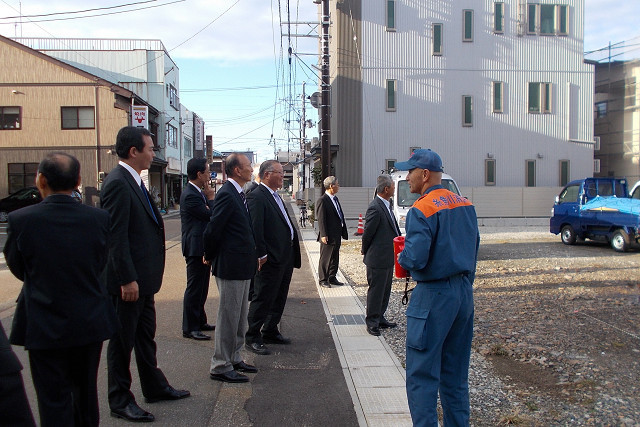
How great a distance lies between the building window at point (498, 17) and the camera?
26281 mm

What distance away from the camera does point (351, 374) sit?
517 centimetres

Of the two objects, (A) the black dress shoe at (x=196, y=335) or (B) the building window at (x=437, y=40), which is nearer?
(A) the black dress shoe at (x=196, y=335)

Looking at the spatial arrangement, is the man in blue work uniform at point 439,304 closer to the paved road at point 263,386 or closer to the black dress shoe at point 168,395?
the paved road at point 263,386

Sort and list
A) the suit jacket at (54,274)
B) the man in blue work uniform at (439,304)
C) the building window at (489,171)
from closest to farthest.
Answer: the suit jacket at (54,274) → the man in blue work uniform at (439,304) → the building window at (489,171)

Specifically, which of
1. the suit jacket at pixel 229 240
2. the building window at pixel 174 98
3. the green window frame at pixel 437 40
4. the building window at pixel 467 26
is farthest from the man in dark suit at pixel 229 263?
the building window at pixel 174 98

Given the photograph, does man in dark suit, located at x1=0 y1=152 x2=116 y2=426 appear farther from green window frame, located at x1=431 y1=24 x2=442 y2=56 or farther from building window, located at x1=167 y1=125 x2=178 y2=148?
building window, located at x1=167 y1=125 x2=178 y2=148

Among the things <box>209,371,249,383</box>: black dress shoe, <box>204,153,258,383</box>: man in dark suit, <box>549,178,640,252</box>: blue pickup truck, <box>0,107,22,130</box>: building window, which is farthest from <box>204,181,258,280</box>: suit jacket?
<box>0,107,22,130</box>: building window

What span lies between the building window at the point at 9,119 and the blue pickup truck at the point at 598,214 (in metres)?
28.8

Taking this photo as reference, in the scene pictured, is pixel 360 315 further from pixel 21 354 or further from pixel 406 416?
pixel 21 354

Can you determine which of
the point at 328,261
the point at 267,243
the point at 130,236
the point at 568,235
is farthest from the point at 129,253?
the point at 568,235

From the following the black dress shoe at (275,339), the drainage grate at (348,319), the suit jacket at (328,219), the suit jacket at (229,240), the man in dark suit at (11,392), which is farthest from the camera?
the suit jacket at (328,219)

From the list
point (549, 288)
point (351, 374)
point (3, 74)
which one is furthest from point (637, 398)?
point (3, 74)

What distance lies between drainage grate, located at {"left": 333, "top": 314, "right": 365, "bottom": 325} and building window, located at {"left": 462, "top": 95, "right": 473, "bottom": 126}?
20784 millimetres

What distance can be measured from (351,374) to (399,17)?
23599 mm
